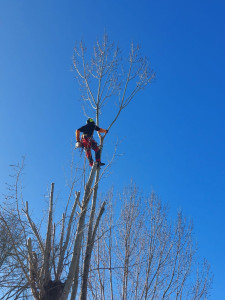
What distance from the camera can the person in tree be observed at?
20.3 feet

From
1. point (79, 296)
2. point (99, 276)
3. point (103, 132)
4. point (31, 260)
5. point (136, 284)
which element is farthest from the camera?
point (136, 284)

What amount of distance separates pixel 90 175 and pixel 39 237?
1.23 meters

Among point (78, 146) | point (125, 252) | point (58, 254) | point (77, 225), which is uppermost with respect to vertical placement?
point (78, 146)

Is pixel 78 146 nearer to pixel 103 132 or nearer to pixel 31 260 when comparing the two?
pixel 103 132

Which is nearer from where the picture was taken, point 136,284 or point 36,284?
point 36,284

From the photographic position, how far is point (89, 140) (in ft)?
20.3

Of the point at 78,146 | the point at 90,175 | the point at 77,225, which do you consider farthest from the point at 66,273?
the point at 78,146

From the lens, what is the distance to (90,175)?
5141mm

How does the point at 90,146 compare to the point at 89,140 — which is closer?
the point at 89,140

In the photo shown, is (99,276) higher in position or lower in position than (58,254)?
higher

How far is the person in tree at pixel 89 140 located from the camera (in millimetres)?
6184

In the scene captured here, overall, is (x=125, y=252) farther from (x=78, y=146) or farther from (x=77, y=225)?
(x=77, y=225)

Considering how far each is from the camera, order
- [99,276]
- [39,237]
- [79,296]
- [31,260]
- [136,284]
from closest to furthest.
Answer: [31,260], [39,237], [79,296], [99,276], [136,284]

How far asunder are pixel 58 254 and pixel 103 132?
2662 mm
